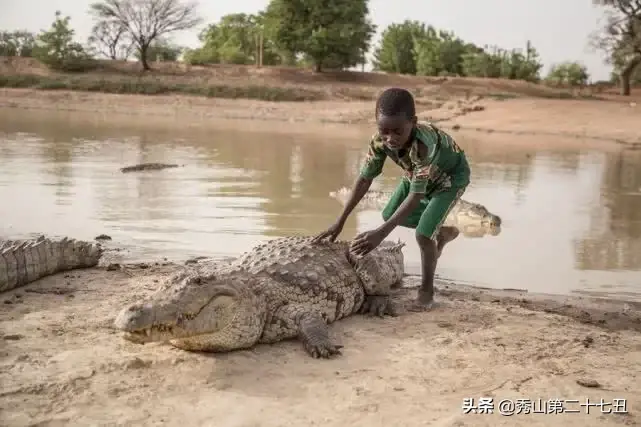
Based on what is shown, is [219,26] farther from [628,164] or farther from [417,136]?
[417,136]

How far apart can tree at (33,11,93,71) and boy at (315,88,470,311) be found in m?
39.2

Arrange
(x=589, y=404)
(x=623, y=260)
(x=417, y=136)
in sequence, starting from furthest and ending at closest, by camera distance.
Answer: (x=623, y=260) → (x=417, y=136) → (x=589, y=404)

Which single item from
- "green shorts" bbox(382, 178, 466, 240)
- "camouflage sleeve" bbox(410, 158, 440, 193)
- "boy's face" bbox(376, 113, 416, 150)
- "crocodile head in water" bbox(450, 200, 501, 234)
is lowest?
"crocodile head in water" bbox(450, 200, 501, 234)

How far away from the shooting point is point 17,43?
45.4 metres

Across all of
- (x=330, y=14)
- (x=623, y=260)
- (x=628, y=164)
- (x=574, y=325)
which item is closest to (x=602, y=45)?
(x=330, y=14)

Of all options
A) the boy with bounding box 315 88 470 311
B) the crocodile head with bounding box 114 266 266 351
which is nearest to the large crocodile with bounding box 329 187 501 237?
the boy with bounding box 315 88 470 311

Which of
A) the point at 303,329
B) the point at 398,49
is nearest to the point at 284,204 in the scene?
the point at 303,329

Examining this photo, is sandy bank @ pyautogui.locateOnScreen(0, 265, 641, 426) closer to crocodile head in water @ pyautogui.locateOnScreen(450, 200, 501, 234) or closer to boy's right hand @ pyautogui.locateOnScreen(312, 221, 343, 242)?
boy's right hand @ pyautogui.locateOnScreen(312, 221, 343, 242)

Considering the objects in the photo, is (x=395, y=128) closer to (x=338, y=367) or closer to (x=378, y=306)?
(x=378, y=306)

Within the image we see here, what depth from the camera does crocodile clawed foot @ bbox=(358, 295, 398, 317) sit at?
14.0 feet

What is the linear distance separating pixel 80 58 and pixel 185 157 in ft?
102

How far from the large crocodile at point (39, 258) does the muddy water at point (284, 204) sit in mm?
577

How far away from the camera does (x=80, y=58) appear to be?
133 ft

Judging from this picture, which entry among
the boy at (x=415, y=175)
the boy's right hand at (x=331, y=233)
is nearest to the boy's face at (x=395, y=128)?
the boy at (x=415, y=175)
